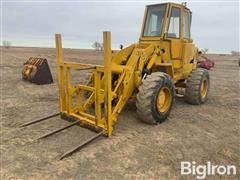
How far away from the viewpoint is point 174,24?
20.0ft

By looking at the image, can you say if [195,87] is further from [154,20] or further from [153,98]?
[153,98]

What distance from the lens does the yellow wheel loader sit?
4.45 m

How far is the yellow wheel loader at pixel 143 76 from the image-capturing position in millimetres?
4449

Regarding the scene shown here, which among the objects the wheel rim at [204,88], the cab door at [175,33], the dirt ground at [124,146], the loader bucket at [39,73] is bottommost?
the dirt ground at [124,146]

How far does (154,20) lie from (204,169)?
4.04 metres

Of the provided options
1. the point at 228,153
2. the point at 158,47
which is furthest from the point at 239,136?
the point at 158,47

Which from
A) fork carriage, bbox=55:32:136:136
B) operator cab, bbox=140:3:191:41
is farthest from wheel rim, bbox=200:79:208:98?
fork carriage, bbox=55:32:136:136

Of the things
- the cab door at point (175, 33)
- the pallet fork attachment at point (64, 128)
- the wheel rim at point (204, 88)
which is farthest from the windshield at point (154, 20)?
the pallet fork attachment at point (64, 128)

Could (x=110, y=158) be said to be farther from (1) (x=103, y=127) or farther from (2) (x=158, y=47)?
(2) (x=158, y=47)

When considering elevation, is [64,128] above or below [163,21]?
below

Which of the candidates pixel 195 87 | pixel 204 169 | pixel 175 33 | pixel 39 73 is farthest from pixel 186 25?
pixel 39 73

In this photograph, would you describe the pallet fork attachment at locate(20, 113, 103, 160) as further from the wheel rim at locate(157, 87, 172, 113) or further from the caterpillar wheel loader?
the wheel rim at locate(157, 87, 172, 113)

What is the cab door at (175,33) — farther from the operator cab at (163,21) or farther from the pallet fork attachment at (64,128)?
the pallet fork attachment at (64,128)

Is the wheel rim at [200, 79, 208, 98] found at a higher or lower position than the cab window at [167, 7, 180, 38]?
lower
